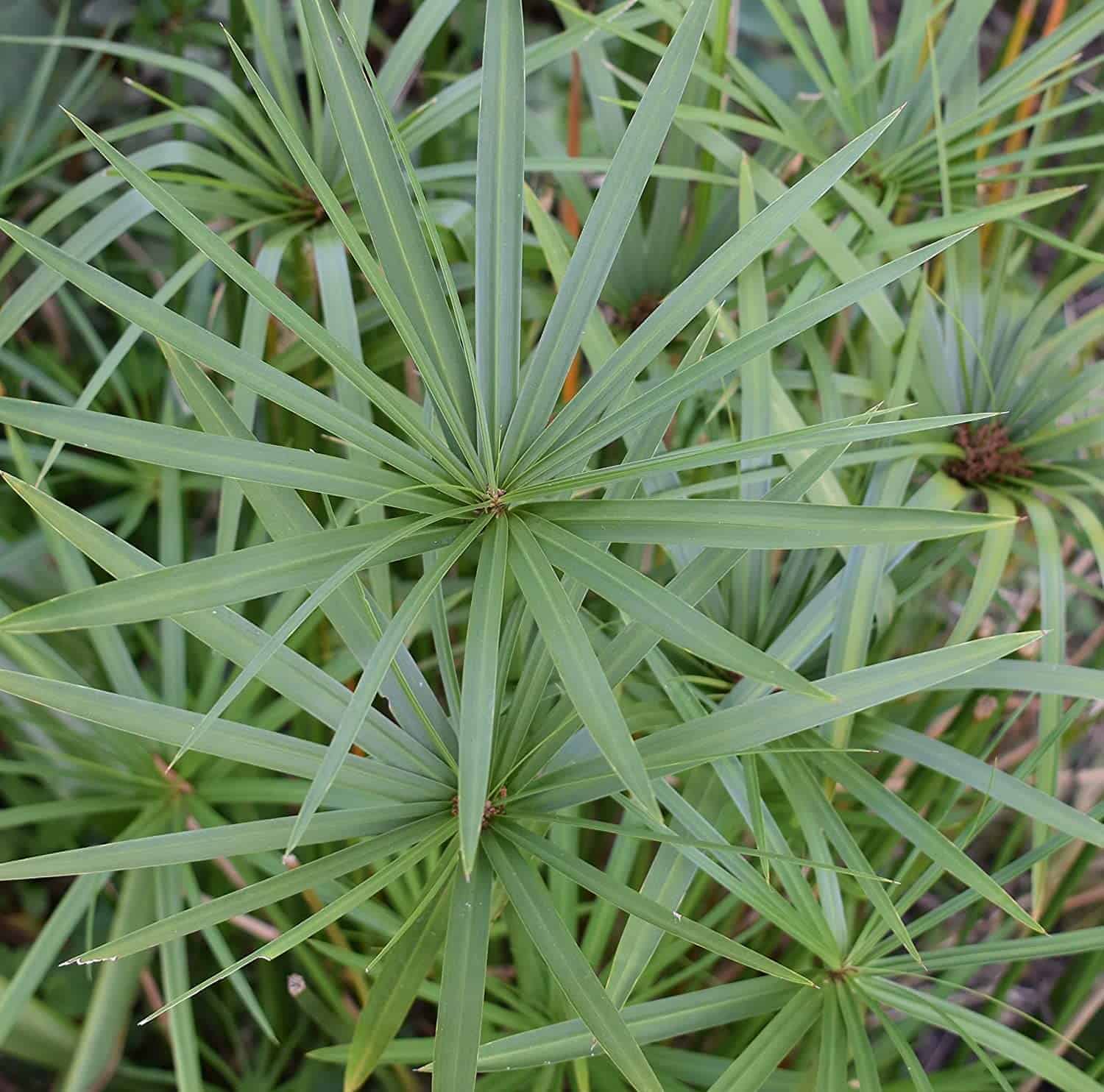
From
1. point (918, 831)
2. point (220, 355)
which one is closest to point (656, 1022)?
point (918, 831)

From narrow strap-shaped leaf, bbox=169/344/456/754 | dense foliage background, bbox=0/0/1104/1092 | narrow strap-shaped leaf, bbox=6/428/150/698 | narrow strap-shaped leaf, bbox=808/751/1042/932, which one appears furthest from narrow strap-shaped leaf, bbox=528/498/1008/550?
narrow strap-shaped leaf, bbox=6/428/150/698

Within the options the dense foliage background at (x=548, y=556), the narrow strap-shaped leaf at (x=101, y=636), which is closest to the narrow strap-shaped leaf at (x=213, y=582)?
the dense foliage background at (x=548, y=556)

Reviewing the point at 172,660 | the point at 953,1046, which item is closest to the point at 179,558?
the point at 172,660

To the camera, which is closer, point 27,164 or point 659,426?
point 659,426

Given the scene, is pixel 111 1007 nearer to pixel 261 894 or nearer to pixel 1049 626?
pixel 261 894

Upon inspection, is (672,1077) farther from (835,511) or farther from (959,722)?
(835,511)

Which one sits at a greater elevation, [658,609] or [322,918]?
[658,609]

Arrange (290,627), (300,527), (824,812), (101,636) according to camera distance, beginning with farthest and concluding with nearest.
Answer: (101,636), (824,812), (300,527), (290,627)

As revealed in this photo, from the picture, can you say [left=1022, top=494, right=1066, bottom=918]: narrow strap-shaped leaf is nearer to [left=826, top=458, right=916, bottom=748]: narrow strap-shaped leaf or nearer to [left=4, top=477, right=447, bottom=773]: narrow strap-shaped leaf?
[left=826, top=458, right=916, bottom=748]: narrow strap-shaped leaf
